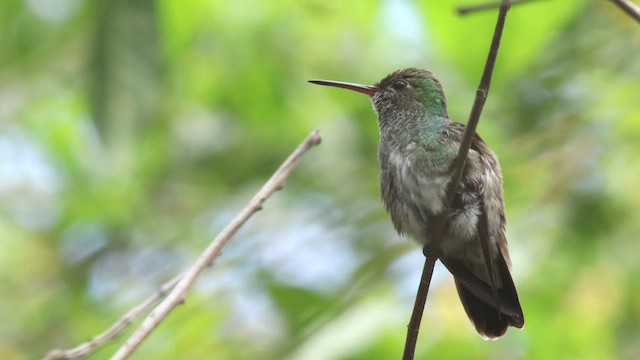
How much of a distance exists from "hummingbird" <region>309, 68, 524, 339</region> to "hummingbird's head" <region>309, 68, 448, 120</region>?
25cm

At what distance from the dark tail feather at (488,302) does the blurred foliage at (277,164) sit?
0.84 ft

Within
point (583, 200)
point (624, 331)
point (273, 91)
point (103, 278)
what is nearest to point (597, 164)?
point (583, 200)

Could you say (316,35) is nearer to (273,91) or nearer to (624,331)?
(273,91)

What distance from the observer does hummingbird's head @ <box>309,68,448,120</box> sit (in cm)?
365

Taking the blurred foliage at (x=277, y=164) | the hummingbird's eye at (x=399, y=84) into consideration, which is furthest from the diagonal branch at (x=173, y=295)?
the hummingbird's eye at (x=399, y=84)

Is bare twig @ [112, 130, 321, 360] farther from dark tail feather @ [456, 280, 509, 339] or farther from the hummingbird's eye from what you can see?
the hummingbird's eye

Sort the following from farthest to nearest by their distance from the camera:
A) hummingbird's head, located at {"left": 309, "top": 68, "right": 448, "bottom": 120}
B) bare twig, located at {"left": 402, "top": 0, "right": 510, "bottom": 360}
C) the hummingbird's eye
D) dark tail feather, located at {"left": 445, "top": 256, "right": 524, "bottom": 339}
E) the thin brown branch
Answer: the hummingbird's eye < hummingbird's head, located at {"left": 309, "top": 68, "right": 448, "bottom": 120} < dark tail feather, located at {"left": 445, "top": 256, "right": 524, "bottom": 339} < the thin brown branch < bare twig, located at {"left": 402, "top": 0, "right": 510, "bottom": 360}

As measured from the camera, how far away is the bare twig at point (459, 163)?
184cm

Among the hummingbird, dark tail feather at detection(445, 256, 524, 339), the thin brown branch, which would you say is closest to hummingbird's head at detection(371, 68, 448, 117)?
the hummingbird

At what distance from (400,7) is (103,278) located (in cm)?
292

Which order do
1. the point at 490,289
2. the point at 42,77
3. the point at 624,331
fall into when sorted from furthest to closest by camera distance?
the point at 42,77
the point at 624,331
the point at 490,289

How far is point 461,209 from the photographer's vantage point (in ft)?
9.93

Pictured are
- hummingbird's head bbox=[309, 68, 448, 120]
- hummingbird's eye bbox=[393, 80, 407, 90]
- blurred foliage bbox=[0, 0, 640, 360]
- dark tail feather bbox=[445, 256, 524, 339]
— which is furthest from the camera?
hummingbird's eye bbox=[393, 80, 407, 90]

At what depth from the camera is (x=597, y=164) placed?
4344mm
